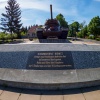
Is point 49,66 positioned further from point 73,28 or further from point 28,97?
point 73,28

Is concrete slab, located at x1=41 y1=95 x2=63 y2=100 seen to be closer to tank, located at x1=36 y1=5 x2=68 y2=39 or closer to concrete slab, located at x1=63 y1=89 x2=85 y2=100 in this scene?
concrete slab, located at x1=63 y1=89 x2=85 y2=100

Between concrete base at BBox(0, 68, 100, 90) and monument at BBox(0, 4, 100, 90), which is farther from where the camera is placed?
monument at BBox(0, 4, 100, 90)

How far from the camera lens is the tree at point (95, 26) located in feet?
168

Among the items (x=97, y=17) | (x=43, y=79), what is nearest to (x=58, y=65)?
(x=43, y=79)

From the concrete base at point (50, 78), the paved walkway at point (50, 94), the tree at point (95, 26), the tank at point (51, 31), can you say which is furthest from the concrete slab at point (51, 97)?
the tree at point (95, 26)

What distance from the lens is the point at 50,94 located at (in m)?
5.35

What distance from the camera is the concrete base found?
5672mm

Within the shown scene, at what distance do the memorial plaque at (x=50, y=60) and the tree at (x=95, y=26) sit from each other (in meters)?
45.7

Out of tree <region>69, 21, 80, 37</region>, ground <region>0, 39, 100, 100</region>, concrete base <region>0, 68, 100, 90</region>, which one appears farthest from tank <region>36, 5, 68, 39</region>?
tree <region>69, 21, 80, 37</region>

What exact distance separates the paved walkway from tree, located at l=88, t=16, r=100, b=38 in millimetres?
46842

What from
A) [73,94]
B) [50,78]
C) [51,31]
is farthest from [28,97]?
[51,31]

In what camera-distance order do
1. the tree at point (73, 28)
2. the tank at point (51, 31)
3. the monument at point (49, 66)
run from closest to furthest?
the monument at point (49, 66) → the tank at point (51, 31) → the tree at point (73, 28)

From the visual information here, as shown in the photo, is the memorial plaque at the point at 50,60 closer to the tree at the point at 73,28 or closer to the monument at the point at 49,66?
the monument at the point at 49,66

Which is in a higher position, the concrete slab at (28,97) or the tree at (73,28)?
the concrete slab at (28,97)
